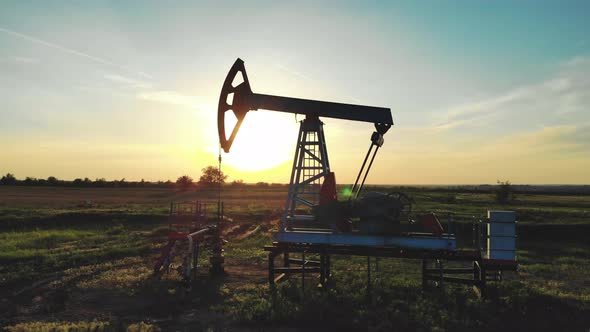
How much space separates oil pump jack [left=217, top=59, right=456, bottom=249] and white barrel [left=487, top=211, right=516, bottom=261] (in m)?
1.27

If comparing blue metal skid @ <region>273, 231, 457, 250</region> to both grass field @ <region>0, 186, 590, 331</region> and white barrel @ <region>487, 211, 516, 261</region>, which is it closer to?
white barrel @ <region>487, 211, 516, 261</region>

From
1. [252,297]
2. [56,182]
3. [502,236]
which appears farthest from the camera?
[56,182]

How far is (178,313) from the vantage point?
9.72 metres

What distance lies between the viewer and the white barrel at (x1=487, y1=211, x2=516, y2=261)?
34.5 ft

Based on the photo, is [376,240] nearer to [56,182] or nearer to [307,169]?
[307,169]

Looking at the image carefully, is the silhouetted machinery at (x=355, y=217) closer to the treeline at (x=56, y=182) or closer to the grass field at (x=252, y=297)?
the grass field at (x=252, y=297)

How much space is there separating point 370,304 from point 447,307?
194 centimetres

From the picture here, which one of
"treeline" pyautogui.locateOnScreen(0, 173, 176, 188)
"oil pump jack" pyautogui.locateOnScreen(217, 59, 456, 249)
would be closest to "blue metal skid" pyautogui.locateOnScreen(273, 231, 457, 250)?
"oil pump jack" pyautogui.locateOnScreen(217, 59, 456, 249)

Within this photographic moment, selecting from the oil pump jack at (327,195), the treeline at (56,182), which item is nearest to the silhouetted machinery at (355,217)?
the oil pump jack at (327,195)

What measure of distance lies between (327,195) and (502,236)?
15.9ft

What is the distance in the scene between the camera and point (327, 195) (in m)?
11.0

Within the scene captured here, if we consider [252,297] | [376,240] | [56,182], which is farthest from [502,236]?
[56,182]

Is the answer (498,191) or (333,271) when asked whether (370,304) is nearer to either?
(333,271)

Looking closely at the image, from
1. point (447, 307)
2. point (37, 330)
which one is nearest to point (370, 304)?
point (447, 307)
